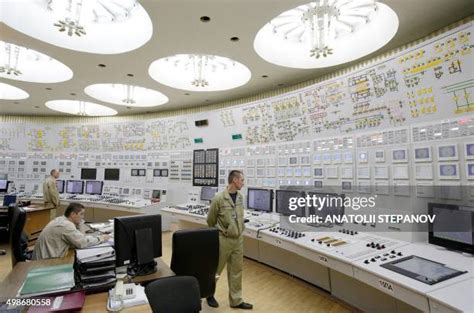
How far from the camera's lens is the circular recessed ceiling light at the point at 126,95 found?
6.20m

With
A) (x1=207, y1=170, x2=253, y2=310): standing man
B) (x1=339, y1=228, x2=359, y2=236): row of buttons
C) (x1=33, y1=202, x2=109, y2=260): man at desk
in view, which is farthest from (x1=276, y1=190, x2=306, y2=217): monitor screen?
(x1=33, y1=202, x2=109, y2=260): man at desk

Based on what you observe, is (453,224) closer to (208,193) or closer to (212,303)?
Result: (212,303)

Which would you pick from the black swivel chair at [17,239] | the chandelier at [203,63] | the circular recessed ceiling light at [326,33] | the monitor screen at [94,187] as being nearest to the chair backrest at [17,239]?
the black swivel chair at [17,239]

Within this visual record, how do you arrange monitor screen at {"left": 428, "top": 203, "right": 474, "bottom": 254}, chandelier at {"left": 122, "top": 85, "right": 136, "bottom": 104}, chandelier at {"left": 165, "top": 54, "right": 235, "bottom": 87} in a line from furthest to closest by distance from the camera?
chandelier at {"left": 122, "top": 85, "right": 136, "bottom": 104}
chandelier at {"left": 165, "top": 54, "right": 235, "bottom": 87}
monitor screen at {"left": 428, "top": 203, "right": 474, "bottom": 254}

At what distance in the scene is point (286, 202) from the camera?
3734 millimetres

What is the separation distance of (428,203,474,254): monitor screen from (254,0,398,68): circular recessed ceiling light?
212 centimetres

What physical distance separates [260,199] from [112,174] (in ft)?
16.5

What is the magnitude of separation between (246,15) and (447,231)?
2946 millimetres

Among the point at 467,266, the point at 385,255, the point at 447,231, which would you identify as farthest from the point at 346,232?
the point at 467,266

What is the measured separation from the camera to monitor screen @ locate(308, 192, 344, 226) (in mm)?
3129

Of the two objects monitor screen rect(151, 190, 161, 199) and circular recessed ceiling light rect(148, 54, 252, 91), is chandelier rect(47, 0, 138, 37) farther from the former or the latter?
monitor screen rect(151, 190, 161, 199)

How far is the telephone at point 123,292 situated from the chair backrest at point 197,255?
1.68 feet

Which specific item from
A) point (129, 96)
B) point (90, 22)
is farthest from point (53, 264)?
point (129, 96)

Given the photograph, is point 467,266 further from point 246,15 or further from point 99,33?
point 99,33
